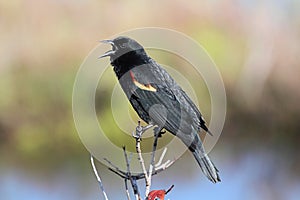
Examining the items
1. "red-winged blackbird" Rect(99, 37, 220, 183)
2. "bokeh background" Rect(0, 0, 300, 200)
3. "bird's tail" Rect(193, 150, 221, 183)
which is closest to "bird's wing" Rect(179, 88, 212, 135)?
"red-winged blackbird" Rect(99, 37, 220, 183)

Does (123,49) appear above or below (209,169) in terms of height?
above

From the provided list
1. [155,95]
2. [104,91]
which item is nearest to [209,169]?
[155,95]

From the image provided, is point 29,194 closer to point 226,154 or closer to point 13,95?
point 13,95

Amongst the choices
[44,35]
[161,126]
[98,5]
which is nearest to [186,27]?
[98,5]

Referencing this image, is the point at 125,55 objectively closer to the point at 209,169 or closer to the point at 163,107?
the point at 163,107

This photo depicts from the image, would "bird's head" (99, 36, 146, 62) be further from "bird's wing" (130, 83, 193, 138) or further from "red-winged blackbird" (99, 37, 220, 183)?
"bird's wing" (130, 83, 193, 138)

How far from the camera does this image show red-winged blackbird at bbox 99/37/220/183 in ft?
6.75

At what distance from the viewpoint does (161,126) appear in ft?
6.82

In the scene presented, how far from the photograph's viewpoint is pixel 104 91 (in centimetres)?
430

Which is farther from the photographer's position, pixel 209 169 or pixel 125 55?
pixel 125 55

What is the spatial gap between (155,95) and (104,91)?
2.17 m

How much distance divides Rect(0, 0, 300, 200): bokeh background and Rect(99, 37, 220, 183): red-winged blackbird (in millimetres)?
1915

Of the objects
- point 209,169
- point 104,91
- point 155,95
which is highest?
point 104,91

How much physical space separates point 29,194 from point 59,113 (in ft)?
2.27
